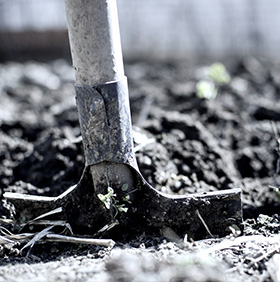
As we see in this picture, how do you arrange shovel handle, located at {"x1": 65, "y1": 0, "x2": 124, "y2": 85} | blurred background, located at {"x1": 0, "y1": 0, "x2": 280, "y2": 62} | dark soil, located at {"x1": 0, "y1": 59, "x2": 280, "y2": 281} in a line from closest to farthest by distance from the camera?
dark soil, located at {"x1": 0, "y1": 59, "x2": 280, "y2": 281}, shovel handle, located at {"x1": 65, "y1": 0, "x2": 124, "y2": 85}, blurred background, located at {"x1": 0, "y1": 0, "x2": 280, "y2": 62}

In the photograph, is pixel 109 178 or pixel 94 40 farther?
pixel 109 178

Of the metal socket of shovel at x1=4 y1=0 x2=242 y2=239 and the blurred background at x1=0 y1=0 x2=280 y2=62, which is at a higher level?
the blurred background at x1=0 y1=0 x2=280 y2=62

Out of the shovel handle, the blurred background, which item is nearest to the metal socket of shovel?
the shovel handle

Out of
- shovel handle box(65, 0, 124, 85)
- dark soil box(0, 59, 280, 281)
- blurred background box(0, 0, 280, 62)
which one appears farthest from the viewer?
blurred background box(0, 0, 280, 62)

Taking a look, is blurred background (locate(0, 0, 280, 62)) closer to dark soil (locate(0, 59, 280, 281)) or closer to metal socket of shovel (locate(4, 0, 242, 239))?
dark soil (locate(0, 59, 280, 281))

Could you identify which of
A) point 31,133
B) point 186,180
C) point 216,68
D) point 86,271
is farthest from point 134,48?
point 86,271

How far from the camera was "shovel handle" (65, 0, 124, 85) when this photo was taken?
171 centimetres

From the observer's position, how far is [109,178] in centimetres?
188

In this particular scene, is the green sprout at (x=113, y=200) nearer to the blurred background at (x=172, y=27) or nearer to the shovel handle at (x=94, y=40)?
the shovel handle at (x=94, y=40)

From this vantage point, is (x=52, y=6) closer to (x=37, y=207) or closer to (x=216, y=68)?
(x=216, y=68)

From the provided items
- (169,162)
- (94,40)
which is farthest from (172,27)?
(94,40)

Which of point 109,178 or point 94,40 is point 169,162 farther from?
point 94,40

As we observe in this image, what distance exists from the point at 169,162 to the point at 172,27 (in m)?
6.22

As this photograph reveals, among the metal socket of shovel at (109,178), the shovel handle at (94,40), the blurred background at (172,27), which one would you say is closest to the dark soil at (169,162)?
the metal socket of shovel at (109,178)
